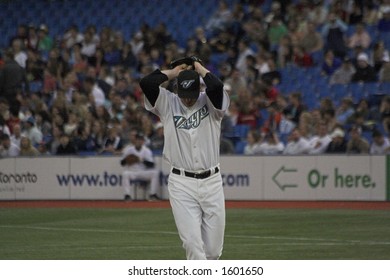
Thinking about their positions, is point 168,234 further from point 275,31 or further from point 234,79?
point 275,31

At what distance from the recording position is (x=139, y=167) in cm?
2339

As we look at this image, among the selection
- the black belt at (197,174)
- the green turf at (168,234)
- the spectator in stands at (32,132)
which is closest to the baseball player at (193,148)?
the black belt at (197,174)

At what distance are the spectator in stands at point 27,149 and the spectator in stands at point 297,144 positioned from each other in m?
6.13

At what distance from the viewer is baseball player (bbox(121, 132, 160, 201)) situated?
23266 mm

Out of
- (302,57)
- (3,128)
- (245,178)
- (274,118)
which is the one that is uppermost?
(302,57)

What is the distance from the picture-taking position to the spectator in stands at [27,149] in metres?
24.3

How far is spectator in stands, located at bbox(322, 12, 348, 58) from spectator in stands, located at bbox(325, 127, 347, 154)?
289 centimetres

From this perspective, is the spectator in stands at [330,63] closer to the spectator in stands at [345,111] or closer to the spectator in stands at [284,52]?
the spectator in stands at [284,52]

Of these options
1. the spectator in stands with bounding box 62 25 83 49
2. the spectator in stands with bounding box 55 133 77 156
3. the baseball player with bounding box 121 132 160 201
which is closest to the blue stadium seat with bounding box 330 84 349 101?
the baseball player with bounding box 121 132 160 201

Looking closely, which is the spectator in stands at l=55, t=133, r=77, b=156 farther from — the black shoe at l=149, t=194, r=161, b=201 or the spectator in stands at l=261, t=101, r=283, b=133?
the spectator in stands at l=261, t=101, r=283, b=133

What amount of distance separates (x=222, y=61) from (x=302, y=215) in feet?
25.1

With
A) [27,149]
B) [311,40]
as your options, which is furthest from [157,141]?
[311,40]

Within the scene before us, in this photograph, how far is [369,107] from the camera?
2294 cm

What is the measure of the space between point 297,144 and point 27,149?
21.1 ft
